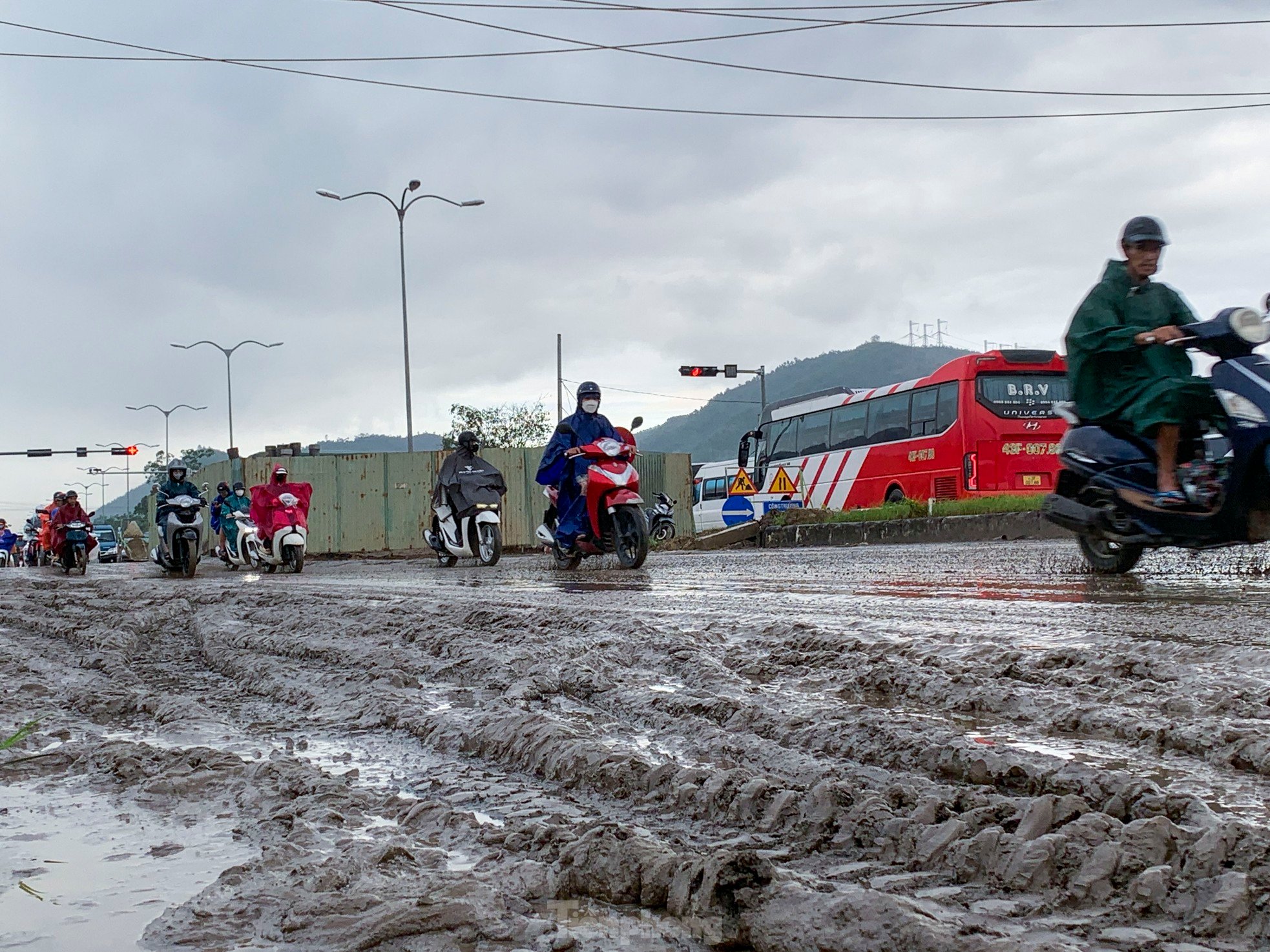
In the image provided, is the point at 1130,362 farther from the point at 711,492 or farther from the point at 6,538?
the point at 6,538

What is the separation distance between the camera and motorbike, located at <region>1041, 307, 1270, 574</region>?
614 centimetres

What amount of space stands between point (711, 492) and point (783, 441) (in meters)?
9.52

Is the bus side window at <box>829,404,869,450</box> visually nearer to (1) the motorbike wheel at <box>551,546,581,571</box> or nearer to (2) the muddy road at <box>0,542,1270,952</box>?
(1) the motorbike wheel at <box>551,546,581,571</box>

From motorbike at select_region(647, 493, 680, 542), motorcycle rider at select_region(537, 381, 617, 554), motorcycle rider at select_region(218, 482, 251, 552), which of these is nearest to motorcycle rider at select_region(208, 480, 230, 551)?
motorcycle rider at select_region(218, 482, 251, 552)

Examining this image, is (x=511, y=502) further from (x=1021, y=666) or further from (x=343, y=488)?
(x=1021, y=666)

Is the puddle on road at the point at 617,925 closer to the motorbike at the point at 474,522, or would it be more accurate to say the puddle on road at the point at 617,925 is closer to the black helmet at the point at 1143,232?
the black helmet at the point at 1143,232

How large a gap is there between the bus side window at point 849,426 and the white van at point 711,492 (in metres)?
8.11

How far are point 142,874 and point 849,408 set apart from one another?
25085mm

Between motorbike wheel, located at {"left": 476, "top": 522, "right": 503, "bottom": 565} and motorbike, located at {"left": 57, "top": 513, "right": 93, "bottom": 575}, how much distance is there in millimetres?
9945

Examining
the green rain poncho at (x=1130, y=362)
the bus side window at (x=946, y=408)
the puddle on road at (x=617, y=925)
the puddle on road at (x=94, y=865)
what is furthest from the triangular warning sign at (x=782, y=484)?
the puddle on road at (x=617, y=925)

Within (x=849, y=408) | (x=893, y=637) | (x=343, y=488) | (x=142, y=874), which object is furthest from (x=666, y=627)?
(x=343, y=488)

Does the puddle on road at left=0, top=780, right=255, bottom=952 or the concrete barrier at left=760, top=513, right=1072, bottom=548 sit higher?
the concrete barrier at left=760, top=513, right=1072, bottom=548

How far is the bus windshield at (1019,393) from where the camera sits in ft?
72.1

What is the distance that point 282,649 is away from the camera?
5.09 meters
